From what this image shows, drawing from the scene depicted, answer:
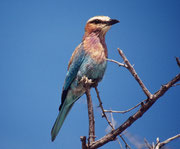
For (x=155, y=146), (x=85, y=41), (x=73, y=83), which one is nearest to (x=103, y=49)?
(x=85, y=41)

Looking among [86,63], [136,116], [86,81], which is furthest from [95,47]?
[136,116]

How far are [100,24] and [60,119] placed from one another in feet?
3.83

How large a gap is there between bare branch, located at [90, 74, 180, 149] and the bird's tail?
78 centimetres

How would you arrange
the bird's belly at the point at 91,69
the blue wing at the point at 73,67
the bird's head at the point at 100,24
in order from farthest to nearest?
the bird's head at the point at 100,24, the blue wing at the point at 73,67, the bird's belly at the point at 91,69

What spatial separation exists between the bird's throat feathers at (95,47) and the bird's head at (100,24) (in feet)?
0.20

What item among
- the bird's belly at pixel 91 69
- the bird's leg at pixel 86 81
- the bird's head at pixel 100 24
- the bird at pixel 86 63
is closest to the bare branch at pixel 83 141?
the bird's leg at pixel 86 81

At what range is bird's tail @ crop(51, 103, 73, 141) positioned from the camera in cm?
261

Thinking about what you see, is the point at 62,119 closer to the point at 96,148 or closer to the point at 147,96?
the point at 96,148

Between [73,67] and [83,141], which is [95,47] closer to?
[73,67]

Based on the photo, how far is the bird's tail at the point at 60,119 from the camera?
2.61 meters

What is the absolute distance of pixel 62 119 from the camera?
9.00 feet

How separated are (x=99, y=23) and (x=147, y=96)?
1.42 meters

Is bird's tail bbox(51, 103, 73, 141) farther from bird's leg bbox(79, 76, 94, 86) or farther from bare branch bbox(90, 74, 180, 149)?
bare branch bbox(90, 74, 180, 149)

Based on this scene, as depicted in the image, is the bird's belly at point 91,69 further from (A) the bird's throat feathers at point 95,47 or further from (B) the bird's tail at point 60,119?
(B) the bird's tail at point 60,119
